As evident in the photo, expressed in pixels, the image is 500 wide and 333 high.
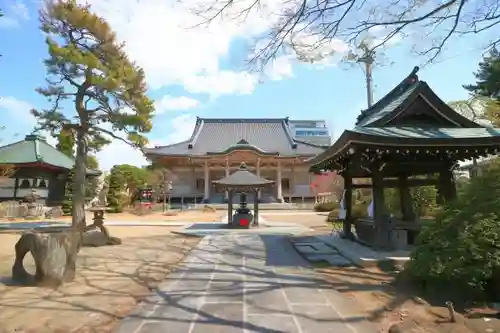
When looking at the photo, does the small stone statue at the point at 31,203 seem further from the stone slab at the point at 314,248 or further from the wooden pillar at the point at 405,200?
the wooden pillar at the point at 405,200

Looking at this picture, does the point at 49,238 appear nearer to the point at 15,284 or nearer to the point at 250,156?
the point at 15,284

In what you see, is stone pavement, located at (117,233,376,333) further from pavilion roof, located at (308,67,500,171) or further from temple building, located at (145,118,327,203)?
temple building, located at (145,118,327,203)

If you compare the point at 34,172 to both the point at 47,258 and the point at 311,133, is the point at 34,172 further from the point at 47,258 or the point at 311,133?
the point at 311,133

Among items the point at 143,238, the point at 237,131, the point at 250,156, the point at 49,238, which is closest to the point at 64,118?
the point at 143,238

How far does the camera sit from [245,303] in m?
5.10

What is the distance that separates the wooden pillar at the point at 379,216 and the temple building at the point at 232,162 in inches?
1028

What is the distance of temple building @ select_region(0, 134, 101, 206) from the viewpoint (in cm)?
2586

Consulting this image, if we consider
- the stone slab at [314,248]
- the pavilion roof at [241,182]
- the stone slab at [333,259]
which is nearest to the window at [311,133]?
the pavilion roof at [241,182]

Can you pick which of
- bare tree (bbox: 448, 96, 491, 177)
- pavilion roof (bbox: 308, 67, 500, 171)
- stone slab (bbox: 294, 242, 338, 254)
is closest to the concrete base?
stone slab (bbox: 294, 242, 338, 254)

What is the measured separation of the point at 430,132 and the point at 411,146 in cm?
95

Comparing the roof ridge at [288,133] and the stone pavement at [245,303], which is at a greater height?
the roof ridge at [288,133]

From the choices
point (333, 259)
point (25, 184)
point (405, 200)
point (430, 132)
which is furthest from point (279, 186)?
point (430, 132)

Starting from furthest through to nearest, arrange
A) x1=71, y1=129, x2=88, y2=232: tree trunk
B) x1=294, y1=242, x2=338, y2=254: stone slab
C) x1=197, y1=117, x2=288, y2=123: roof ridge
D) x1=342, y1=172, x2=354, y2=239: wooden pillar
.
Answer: x1=197, y1=117, x2=288, y2=123: roof ridge
x1=71, y1=129, x2=88, y2=232: tree trunk
x1=342, y1=172, x2=354, y2=239: wooden pillar
x1=294, y1=242, x2=338, y2=254: stone slab

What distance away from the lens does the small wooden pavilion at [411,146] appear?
25.8 feet
